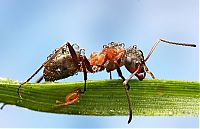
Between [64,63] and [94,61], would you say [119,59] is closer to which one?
[94,61]

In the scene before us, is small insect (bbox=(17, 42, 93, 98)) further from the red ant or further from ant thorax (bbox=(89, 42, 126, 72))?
ant thorax (bbox=(89, 42, 126, 72))

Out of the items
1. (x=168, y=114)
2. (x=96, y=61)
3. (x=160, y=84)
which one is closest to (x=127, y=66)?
(x=96, y=61)

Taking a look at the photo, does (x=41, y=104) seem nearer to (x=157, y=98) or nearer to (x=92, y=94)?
(x=92, y=94)

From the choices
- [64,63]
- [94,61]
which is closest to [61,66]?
[64,63]

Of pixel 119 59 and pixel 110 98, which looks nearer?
pixel 110 98

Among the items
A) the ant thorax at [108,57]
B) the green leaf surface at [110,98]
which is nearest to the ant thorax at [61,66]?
the ant thorax at [108,57]

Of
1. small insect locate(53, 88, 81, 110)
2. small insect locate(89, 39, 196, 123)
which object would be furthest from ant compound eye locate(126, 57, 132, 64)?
small insect locate(53, 88, 81, 110)

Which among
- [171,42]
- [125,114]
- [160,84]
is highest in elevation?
[171,42]
